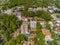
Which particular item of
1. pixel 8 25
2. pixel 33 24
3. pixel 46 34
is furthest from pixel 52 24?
pixel 8 25

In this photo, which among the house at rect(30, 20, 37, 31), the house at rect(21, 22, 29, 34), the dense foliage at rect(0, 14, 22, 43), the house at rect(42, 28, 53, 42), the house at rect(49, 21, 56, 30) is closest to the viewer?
the house at rect(42, 28, 53, 42)

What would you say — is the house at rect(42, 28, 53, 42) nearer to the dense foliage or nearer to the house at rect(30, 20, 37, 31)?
the house at rect(30, 20, 37, 31)

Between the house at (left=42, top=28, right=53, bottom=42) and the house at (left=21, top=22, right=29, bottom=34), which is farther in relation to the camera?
the house at (left=21, top=22, right=29, bottom=34)

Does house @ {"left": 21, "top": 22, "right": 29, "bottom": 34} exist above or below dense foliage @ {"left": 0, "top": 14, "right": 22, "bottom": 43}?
below

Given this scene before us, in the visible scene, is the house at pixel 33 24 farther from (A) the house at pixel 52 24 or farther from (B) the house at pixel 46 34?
(A) the house at pixel 52 24

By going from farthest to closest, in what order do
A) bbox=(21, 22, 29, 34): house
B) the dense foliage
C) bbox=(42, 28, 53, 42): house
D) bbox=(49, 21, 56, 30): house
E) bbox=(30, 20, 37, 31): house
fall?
bbox=(49, 21, 56, 30): house, bbox=(30, 20, 37, 31): house, bbox=(21, 22, 29, 34): house, the dense foliage, bbox=(42, 28, 53, 42): house

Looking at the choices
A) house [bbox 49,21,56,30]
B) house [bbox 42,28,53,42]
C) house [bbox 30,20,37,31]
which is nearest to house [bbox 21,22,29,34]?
house [bbox 30,20,37,31]

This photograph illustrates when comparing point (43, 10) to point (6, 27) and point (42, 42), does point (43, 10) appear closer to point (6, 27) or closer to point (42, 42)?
point (6, 27)

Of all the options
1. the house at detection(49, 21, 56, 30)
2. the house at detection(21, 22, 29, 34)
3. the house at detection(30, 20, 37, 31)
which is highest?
the house at detection(21, 22, 29, 34)

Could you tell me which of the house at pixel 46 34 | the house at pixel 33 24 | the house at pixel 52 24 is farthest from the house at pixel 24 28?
the house at pixel 52 24

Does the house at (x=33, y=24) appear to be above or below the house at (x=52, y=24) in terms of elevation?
above

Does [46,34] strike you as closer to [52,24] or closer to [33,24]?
[33,24]
